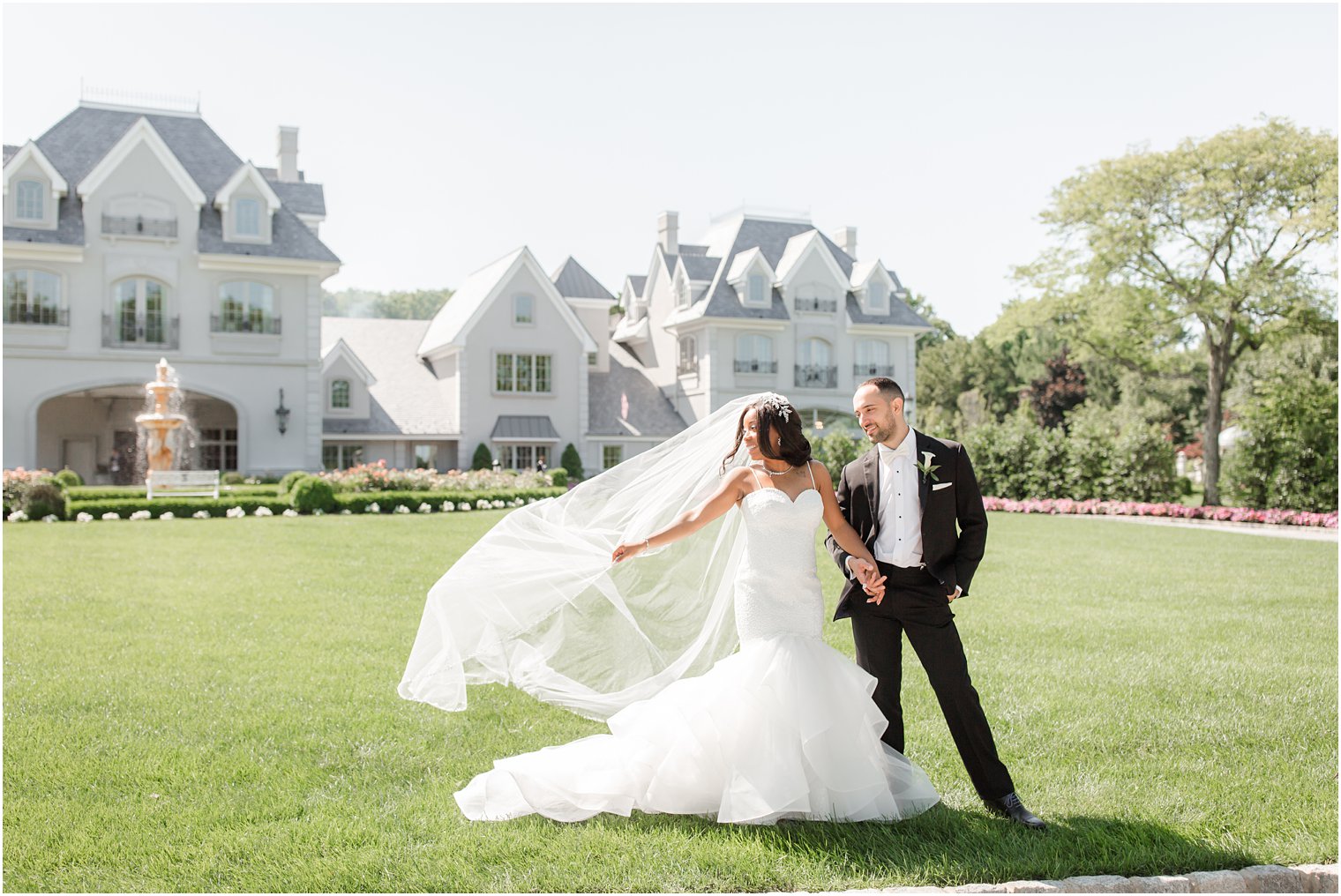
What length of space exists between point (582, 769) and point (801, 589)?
1400 millimetres

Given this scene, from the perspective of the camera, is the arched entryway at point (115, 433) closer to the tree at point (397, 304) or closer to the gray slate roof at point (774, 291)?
the gray slate roof at point (774, 291)

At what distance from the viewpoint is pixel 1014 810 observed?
533 cm

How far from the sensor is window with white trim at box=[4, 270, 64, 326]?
3288 cm

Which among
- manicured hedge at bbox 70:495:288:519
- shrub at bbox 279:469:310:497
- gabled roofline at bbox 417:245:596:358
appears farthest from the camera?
gabled roofline at bbox 417:245:596:358

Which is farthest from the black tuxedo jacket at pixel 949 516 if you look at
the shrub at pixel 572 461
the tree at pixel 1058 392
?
the tree at pixel 1058 392

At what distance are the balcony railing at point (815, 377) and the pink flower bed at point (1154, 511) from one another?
1420cm

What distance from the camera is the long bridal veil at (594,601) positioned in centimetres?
628

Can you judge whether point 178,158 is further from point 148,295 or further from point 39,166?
point 148,295

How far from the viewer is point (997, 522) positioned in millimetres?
24953

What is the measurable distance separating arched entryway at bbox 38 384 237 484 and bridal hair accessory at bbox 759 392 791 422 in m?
33.9

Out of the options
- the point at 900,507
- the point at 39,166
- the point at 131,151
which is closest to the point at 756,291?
the point at 131,151

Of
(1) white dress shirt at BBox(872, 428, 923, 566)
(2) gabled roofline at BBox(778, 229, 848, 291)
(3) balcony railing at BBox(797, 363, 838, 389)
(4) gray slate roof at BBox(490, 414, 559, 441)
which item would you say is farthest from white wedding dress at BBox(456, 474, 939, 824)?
(2) gabled roofline at BBox(778, 229, 848, 291)

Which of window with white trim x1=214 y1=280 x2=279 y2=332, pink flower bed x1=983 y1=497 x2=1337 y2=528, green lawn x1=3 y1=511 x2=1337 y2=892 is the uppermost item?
window with white trim x1=214 y1=280 x2=279 y2=332

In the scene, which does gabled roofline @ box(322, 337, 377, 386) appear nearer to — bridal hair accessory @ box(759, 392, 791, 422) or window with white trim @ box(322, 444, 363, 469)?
window with white trim @ box(322, 444, 363, 469)
